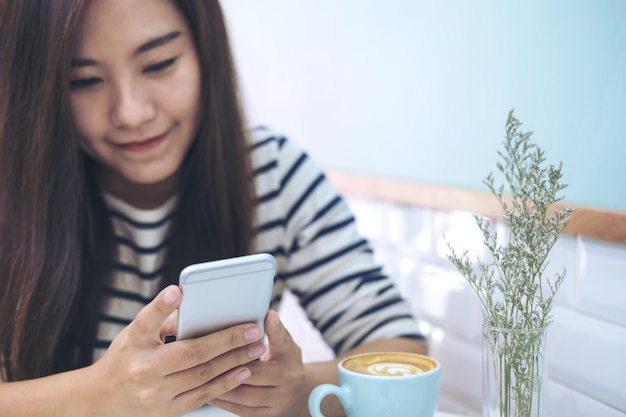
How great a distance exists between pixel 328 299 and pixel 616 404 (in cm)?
46

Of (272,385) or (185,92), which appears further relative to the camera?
(185,92)

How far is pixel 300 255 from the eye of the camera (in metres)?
1.23

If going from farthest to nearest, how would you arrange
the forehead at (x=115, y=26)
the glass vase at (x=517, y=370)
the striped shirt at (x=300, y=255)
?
the striped shirt at (x=300, y=255), the forehead at (x=115, y=26), the glass vase at (x=517, y=370)

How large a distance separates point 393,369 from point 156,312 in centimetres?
26

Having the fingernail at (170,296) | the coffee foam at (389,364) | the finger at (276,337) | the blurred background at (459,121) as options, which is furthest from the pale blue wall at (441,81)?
the fingernail at (170,296)

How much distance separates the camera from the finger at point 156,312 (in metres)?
0.74

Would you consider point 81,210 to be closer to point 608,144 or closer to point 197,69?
point 197,69

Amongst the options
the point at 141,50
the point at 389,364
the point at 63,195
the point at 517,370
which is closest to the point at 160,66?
the point at 141,50

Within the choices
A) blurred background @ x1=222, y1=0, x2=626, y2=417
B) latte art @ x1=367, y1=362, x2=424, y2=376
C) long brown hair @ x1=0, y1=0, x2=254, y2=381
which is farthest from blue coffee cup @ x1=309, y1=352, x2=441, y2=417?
long brown hair @ x1=0, y1=0, x2=254, y2=381

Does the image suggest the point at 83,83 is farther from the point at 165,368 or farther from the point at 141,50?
the point at 165,368

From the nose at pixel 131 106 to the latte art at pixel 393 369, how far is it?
0.45m

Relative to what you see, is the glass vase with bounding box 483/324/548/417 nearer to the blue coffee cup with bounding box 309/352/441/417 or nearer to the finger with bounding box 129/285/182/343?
the blue coffee cup with bounding box 309/352/441/417

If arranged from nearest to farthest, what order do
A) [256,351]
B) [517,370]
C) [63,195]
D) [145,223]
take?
[517,370] → [256,351] → [63,195] → [145,223]

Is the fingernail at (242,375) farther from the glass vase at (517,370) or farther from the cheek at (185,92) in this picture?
the cheek at (185,92)
